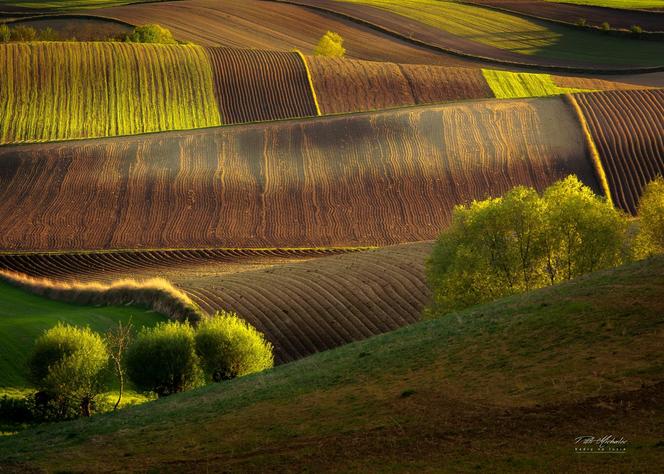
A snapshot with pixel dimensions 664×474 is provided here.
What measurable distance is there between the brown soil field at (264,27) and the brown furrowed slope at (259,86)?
53.3 feet

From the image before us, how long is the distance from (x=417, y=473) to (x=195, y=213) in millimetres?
53380

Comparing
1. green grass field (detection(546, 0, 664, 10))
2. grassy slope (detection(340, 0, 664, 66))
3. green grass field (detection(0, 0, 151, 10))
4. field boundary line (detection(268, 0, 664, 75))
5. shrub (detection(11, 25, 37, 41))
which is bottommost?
green grass field (detection(0, 0, 151, 10))

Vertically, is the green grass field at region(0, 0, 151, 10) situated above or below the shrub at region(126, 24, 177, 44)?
below

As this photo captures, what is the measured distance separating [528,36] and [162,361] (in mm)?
112896

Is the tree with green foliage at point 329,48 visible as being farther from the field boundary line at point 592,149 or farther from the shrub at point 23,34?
the field boundary line at point 592,149

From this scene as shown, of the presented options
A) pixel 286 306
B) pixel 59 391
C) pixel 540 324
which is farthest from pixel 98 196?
pixel 540 324

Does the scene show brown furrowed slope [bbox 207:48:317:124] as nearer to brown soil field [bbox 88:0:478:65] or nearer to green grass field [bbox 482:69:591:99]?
brown soil field [bbox 88:0:478:65]

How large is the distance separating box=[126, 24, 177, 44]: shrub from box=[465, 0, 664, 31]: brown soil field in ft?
187

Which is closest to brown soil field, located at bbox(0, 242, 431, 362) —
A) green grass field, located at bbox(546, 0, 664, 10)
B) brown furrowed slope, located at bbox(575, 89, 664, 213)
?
brown furrowed slope, located at bbox(575, 89, 664, 213)

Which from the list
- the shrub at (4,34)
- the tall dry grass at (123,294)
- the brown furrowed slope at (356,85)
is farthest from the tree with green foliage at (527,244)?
the shrub at (4,34)

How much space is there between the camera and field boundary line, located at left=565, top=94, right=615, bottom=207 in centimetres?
7654

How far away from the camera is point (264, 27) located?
13225 centimetres

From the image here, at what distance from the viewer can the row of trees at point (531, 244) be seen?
139 ft

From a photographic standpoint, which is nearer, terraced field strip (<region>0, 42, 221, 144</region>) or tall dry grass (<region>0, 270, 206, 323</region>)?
tall dry grass (<region>0, 270, 206, 323</region>)
